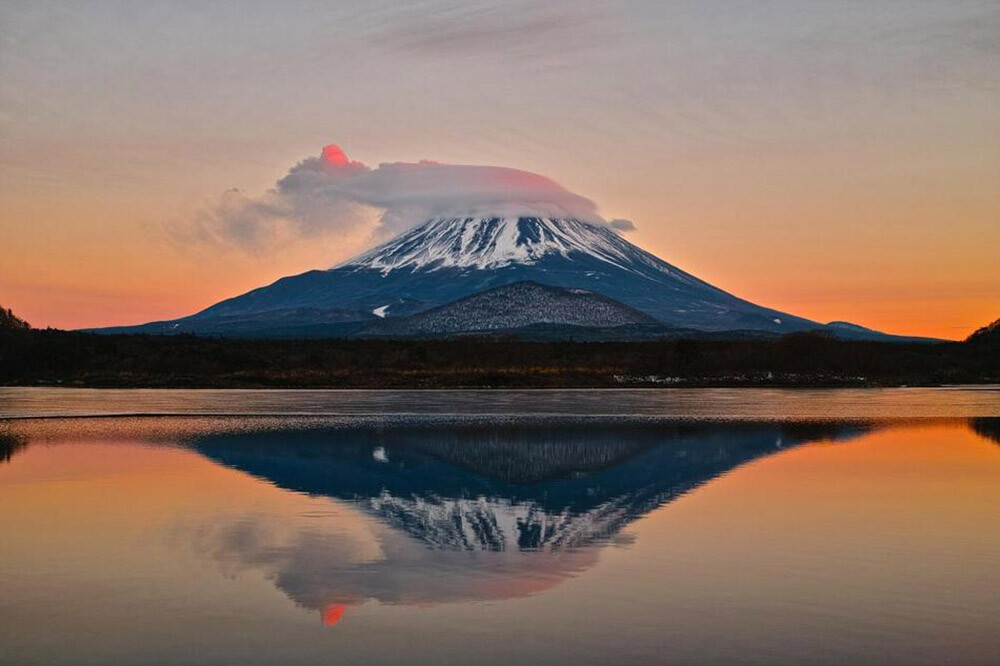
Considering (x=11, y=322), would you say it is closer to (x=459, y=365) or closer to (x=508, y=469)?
(x=459, y=365)

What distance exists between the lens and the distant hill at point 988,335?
11062 centimetres

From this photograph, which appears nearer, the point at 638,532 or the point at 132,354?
the point at 638,532

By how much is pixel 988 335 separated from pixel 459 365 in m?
60.6

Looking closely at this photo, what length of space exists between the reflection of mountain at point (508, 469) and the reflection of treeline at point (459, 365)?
136 feet

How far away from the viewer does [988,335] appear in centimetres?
11325

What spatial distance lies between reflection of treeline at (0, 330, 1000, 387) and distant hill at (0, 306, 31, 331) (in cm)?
307

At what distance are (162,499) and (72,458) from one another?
902 cm

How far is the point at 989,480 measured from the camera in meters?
24.1

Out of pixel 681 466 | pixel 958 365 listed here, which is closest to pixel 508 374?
pixel 958 365

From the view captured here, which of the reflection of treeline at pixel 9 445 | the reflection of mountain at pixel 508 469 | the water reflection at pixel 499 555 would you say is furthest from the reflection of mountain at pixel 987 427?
the reflection of treeline at pixel 9 445

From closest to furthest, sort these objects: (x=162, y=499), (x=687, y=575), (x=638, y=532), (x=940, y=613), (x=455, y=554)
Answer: (x=940, y=613) < (x=687, y=575) < (x=455, y=554) < (x=638, y=532) < (x=162, y=499)

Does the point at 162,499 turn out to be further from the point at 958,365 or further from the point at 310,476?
the point at 958,365

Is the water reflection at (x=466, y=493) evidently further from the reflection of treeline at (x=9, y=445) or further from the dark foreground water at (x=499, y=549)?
the reflection of treeline at (x=9, y=445)

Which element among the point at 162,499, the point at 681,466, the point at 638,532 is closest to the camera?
the point at 638,532
